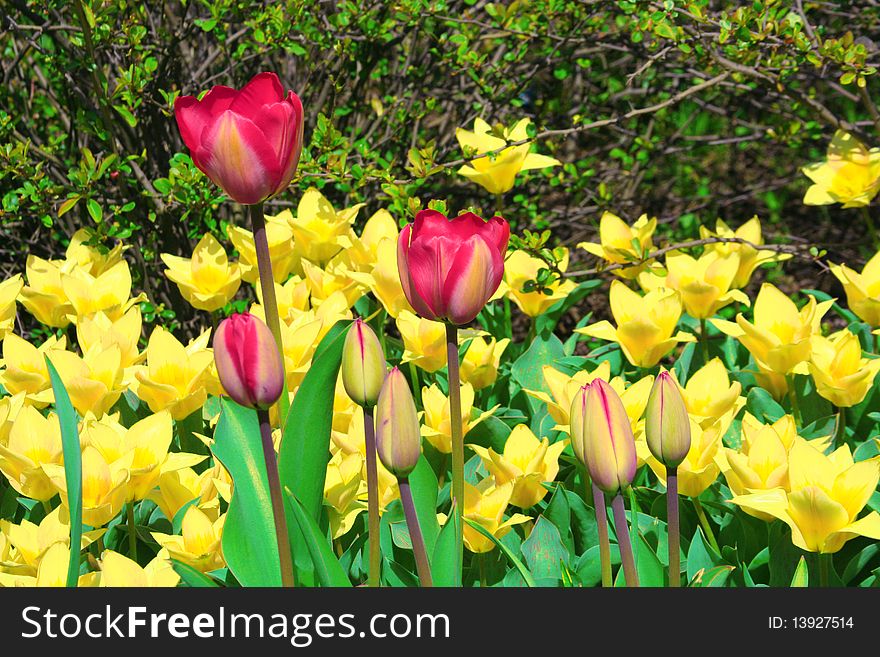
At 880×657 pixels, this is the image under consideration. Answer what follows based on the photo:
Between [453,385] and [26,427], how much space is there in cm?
58

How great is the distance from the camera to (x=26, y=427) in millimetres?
1290

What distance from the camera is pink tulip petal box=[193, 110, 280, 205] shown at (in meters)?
1.02

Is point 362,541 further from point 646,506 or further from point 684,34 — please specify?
point 684,34

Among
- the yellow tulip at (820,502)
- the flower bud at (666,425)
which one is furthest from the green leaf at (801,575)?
the flower bud at (666,425)

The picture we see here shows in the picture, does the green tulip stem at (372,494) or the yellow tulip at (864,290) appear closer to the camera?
the green tulip stem at (372,494)

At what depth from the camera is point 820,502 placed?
3.67 ft

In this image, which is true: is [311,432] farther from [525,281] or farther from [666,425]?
[525,281]

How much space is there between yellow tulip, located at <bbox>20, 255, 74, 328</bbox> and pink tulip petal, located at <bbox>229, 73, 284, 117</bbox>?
2.72 feet

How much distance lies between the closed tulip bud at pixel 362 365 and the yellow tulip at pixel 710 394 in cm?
61

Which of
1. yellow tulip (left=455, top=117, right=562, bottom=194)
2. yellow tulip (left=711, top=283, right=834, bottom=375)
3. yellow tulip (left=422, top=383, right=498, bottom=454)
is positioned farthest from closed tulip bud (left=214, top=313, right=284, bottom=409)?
yellow tulip (left=455, top=117, right=562, bottom=194)

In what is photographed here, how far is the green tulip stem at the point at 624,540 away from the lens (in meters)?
0.99

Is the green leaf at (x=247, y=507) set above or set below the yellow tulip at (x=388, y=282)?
below

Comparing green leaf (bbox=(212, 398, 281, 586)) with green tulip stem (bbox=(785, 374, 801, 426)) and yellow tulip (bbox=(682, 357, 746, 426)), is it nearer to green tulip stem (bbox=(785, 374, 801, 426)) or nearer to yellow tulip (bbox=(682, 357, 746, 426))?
yellow tulip (bbox=(682, 357, 746, 426))

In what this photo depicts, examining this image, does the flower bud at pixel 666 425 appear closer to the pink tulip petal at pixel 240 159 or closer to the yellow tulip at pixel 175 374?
the pink tulip petal at pixel 240 159
